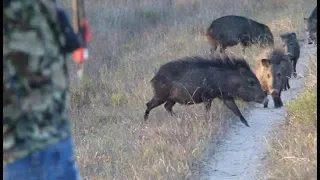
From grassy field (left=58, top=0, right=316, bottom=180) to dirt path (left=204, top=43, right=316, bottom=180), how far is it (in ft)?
0.50

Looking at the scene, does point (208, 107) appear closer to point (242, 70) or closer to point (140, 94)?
point (242, 70)

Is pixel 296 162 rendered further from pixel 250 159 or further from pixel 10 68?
pixel 10 68

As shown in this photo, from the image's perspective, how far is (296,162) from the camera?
4.76 m

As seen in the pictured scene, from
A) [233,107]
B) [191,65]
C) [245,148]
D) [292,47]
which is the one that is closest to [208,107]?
[233,107]

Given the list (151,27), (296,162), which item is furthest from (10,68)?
(151,27)

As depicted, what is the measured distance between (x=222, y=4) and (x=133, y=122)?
12442mm

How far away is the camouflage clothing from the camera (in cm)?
204

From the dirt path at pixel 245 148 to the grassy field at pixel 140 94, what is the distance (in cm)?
15

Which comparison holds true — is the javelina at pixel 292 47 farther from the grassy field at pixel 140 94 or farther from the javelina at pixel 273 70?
the javelina at pixel 273 70

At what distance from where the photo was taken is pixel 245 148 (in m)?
6.35

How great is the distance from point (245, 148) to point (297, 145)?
3.77 ft

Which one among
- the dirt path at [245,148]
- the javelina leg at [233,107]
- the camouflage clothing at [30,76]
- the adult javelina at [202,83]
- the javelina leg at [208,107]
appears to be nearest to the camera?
the camouflage clothing at [30,76]

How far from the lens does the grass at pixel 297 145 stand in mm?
4641

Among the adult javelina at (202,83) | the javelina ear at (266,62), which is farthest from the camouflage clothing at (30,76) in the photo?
the javelina ear at (266,62)
